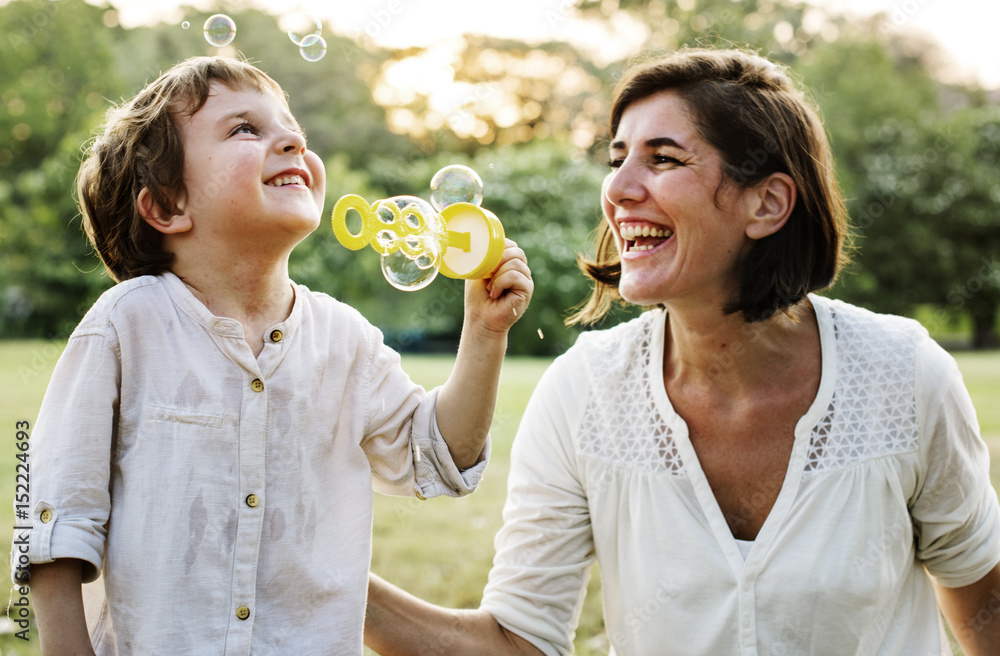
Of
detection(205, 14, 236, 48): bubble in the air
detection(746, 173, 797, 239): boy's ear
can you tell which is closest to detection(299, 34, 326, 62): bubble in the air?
detection(205, 14, 236, 48): bubble in the air

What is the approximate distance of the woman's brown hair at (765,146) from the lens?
2.10 metres

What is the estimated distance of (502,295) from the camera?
1.80 meters

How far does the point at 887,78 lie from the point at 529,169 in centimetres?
1091

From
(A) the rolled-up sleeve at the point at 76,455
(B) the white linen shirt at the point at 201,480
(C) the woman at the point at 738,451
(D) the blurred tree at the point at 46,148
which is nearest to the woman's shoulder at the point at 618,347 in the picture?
(C) the woman at the point at 738,451

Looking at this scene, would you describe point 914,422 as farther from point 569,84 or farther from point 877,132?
point 569,84

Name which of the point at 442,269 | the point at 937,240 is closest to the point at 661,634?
the point at 442,269

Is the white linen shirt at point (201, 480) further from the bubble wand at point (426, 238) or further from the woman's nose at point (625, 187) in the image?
the woman's nose at point (625, 187)

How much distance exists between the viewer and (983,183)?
20.0 metres

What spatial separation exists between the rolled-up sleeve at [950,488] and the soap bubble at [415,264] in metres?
1.18

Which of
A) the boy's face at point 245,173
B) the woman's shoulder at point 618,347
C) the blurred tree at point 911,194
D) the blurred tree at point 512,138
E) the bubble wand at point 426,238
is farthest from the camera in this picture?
the blurred tree at point 911,194

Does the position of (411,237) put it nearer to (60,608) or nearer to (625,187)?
(625,187)

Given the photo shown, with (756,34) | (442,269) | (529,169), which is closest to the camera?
(442,269)

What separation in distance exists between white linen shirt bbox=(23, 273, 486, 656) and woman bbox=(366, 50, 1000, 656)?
427 millimetres

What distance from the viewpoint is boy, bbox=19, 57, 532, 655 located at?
1529 millimetres
